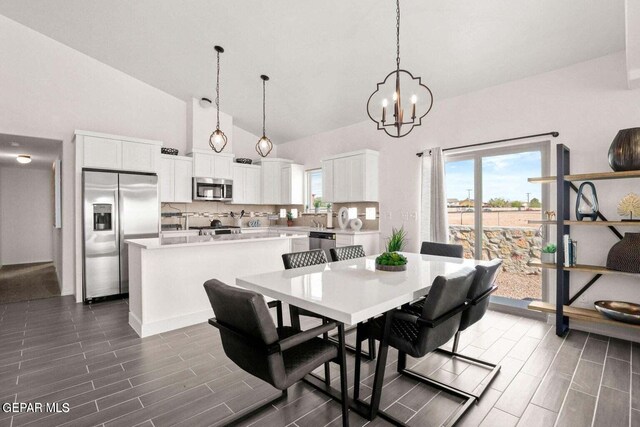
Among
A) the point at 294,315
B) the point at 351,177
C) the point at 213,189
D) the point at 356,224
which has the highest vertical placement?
the point at 351,177

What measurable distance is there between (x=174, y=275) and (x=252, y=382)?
157cm

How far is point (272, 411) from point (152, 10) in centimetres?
440

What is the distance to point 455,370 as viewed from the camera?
8.03ft

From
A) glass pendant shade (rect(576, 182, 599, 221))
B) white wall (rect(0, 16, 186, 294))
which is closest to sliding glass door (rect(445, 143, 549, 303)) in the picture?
glass pendant shade (rect(576, 182, 599, 221))

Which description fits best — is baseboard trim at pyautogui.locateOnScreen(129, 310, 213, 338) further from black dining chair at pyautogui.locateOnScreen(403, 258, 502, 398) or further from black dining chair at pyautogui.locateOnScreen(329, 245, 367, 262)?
black dining chair at pyautogui.locateOnScreen(403, 258, 502, 398)

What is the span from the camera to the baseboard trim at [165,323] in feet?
10.2

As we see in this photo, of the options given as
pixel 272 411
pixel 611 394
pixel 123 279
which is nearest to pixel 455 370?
pixel 611 394

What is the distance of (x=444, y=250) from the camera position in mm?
3336

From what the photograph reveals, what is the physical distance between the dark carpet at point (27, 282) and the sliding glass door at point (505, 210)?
609cm

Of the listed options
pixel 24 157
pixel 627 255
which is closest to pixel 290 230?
pixel 627 255

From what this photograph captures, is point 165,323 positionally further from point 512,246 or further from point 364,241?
point 512,246

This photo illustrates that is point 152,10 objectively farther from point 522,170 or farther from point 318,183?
point 522,170

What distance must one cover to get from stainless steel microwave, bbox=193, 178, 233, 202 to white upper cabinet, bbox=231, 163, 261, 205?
0.62 feet

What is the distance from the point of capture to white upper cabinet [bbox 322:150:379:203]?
5.11 m
